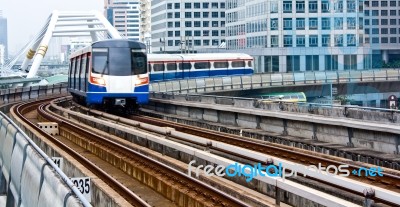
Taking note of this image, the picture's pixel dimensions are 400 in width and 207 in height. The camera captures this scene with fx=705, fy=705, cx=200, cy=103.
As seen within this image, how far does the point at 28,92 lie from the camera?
207ft

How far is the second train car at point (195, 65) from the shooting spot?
60.3 metres

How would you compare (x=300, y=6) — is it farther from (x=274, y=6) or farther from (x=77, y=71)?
(x=77, y=71)

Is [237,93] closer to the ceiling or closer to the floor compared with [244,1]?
closer to the floor

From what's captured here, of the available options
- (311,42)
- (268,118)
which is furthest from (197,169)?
(311,42)

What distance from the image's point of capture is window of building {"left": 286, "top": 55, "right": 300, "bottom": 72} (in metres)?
90.0

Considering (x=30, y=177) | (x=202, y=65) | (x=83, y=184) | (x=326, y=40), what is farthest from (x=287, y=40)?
(x=30, y=177)

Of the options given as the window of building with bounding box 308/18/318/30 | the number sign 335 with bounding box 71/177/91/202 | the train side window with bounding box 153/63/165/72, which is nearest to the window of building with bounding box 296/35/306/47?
the window of building with bounding box 308/18/318/30

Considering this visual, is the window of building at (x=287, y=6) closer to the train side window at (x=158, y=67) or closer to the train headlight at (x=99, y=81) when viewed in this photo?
the train side window at (x=158, y=67)

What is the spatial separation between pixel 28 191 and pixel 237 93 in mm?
45980

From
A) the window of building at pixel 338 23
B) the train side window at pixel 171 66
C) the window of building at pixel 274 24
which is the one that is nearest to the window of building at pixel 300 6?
the window of building at pixel 274 24

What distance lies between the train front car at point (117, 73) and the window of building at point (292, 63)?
57349mm

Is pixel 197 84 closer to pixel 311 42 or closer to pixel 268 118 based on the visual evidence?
pixel 268 118

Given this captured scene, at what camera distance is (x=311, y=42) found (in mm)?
88875

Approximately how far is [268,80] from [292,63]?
31972 millimetres
